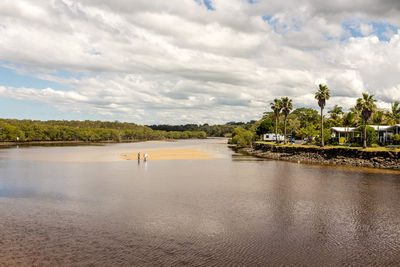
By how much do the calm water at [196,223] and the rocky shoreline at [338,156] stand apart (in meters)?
24.4

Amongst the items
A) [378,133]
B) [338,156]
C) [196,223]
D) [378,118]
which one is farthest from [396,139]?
[196,223]

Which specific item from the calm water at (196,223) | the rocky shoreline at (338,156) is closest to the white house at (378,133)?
the rocky shoreline at (338,156)

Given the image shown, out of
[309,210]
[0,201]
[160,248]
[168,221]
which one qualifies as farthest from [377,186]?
[0,201]

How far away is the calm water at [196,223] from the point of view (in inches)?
659

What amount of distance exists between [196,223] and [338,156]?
5947 cm

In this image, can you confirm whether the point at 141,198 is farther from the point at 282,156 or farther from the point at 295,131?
the point at 295,131

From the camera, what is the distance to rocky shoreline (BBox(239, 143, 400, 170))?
6109cm

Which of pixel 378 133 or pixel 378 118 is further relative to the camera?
pixel 378 118

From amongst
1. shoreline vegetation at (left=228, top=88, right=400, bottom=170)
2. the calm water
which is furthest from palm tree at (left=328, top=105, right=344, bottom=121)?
the calm water

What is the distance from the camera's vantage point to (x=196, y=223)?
883 inches

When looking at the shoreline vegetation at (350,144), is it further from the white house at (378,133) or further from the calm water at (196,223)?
the calm water at (196,223)

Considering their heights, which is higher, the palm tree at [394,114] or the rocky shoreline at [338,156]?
the palm tree at [394,114]

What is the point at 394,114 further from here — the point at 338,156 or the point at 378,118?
the point at 338,156

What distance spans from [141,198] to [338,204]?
65.8 ft
